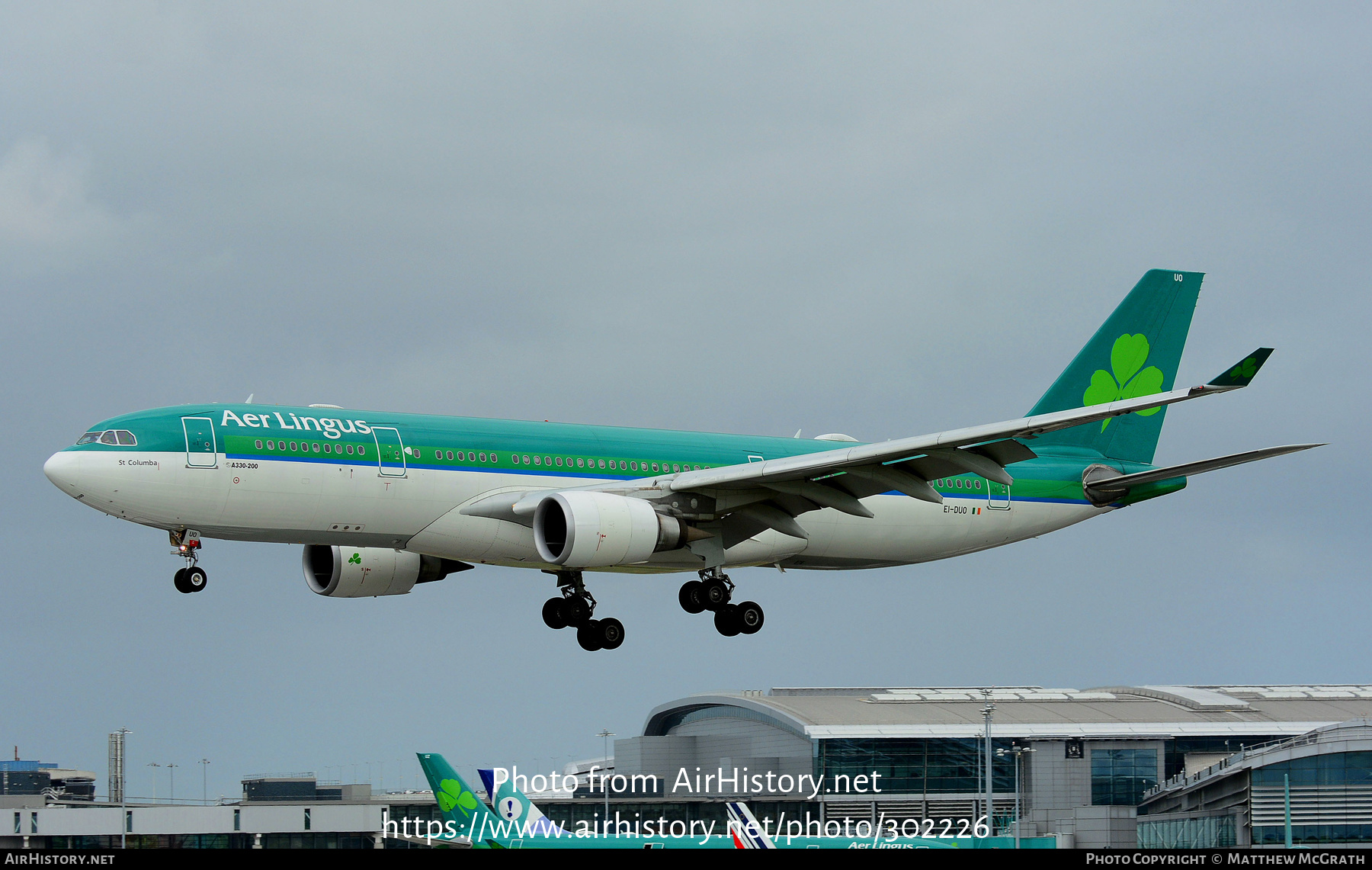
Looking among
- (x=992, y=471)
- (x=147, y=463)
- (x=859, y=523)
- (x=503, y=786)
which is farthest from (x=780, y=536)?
(x=147, y=463)

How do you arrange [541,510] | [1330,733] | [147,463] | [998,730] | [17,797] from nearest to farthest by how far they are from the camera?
[147,463] < [541,510] < [1330,733] < [17,797] < [998,730]

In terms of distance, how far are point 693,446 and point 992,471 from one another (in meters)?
9.37

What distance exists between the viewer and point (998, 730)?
89812 mm

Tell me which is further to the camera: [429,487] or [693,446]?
[693,446]

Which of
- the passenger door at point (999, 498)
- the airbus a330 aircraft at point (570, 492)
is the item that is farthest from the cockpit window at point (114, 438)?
the passenger door at point (999, 498)

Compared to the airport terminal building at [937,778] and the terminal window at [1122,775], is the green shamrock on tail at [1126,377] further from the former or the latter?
the terminal window at [1122,775]

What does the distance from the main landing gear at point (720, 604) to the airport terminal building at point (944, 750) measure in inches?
1384

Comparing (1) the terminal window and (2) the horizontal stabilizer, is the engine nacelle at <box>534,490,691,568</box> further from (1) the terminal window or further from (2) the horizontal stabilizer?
(1) the terminal window

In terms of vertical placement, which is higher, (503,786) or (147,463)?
(147,463)

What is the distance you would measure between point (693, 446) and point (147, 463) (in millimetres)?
14960

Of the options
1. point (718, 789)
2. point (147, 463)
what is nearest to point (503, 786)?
point (147, 463)

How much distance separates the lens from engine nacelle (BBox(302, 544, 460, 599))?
44.1m

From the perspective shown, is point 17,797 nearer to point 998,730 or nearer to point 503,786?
point 503,786
